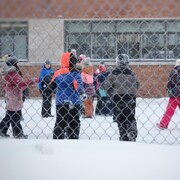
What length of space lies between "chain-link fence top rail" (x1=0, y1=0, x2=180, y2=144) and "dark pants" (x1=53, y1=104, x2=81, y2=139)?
514 millimetres

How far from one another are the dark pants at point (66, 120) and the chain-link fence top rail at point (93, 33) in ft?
1.69

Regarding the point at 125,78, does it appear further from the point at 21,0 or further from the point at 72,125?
the point at 21,0

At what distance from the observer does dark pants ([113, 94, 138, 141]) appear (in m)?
4.41

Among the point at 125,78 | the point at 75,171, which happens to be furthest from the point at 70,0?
the point at 125,78

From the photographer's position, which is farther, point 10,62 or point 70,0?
point 10,62

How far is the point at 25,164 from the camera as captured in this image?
1856 millimetres

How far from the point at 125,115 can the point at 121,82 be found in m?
0.55

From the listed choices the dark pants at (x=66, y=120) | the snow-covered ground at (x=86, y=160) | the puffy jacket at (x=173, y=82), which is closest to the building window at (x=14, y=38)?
the snow-covered ground at (x=86, y=160)

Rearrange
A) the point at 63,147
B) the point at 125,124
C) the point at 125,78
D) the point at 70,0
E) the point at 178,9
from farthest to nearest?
the point at 125,124, the point at 125,78, the point at 63,147, the point at 178,9, the point at 70,0

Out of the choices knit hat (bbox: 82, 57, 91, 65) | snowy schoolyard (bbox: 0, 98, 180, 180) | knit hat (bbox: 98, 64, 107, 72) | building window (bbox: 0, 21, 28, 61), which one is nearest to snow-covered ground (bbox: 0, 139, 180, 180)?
snowy schoolyard (bbox: 0, 98, 180, 180)

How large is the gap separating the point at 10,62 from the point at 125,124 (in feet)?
6.10

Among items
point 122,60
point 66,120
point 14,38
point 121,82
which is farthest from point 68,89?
point 14,38

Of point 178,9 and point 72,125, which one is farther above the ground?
point 178,9

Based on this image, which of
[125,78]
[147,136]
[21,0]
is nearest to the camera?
[21,0]
